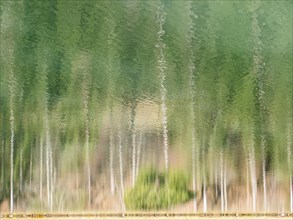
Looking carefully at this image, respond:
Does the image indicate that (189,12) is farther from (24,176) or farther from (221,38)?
(24,176)

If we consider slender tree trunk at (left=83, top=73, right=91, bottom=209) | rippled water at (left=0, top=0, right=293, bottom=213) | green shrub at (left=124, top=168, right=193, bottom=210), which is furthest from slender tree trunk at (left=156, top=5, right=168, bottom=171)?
slender tree trunk at (left=83, top=73, right=91, bottom=209)

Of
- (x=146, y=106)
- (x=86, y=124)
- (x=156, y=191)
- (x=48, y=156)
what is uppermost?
(x=146, y=106)

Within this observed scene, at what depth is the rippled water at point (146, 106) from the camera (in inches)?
181

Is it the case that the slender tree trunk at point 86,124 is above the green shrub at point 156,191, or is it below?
above

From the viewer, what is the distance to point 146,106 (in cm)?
491

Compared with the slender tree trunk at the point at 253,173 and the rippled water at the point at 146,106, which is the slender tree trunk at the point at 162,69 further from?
the slender tree trunk at the point at 253,173

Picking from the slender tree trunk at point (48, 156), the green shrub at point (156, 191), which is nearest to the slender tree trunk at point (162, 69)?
the green shrub at point (156, 191)

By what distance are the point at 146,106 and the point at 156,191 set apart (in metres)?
0.70

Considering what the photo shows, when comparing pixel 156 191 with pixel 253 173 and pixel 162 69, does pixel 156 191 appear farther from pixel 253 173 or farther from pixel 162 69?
pixel 162 69

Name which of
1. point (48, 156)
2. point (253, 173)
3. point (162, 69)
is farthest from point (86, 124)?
point (253, 173)

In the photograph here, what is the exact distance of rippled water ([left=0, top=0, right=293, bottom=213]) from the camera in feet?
15.1

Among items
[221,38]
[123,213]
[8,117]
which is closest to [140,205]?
[123,213]

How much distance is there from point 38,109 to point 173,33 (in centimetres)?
122

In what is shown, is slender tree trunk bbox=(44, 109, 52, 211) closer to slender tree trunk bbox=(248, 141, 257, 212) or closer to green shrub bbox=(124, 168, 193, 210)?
green shrub bbox=(124, 168, 193, 210)
